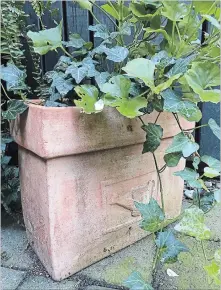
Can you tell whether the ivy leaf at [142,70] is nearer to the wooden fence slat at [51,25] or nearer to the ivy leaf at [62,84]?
the ivy leaf at [62,84]

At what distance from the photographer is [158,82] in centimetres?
65

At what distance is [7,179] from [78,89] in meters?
0.50

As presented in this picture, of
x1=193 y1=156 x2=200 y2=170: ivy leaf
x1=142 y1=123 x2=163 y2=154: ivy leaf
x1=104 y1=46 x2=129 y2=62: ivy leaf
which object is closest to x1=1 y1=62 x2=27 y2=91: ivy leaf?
x1=104 y1=46 x2=129 y2=62: ivy leaf

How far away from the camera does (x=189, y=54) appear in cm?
72

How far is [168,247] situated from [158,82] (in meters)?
0.35

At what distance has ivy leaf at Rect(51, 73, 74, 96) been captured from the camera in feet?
2.36

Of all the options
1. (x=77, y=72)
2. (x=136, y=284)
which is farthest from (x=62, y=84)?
(x=136, y=284)

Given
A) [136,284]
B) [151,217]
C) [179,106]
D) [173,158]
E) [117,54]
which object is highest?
[117,54]

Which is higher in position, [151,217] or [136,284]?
[151,217]

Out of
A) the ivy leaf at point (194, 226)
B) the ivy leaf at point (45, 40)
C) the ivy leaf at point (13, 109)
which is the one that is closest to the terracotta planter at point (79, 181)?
the ivy leaf at point (13, 109)

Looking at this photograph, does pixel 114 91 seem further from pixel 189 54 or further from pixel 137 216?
pixel 137 216

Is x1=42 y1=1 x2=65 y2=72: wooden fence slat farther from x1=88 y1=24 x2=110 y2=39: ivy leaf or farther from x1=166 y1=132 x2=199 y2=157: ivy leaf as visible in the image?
x1=166 y1=132 x2=199 y2=157: ivy leaf

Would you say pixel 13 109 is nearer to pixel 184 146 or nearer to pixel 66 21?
pixel 184 146

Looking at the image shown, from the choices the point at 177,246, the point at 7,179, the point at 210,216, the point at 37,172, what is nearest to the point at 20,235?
the point at 7,179
